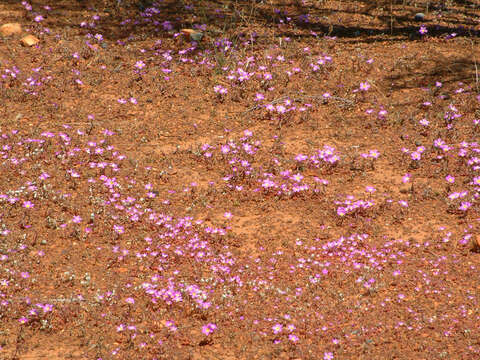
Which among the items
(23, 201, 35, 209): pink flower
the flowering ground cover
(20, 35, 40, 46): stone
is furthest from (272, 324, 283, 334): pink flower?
(20, 35, 40, 46): stone

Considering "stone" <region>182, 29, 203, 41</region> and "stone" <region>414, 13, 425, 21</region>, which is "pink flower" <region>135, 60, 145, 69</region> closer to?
"stone" <region>182, 29, 203, 41</region>

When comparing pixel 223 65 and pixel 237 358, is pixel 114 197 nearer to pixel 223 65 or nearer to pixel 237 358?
pixel 237 358

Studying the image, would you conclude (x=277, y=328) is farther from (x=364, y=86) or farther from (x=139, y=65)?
(x=139, y=65)

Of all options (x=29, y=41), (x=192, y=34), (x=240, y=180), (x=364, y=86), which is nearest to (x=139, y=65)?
(x=192, y=34)

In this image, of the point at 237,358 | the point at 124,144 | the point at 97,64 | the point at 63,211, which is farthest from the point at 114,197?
the point at 97,64

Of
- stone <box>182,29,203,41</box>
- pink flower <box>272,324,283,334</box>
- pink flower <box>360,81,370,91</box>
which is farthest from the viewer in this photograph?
stone <box>182,29,203,41</box>

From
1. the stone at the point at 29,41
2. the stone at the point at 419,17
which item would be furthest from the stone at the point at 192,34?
the stone at the point at 419,17
